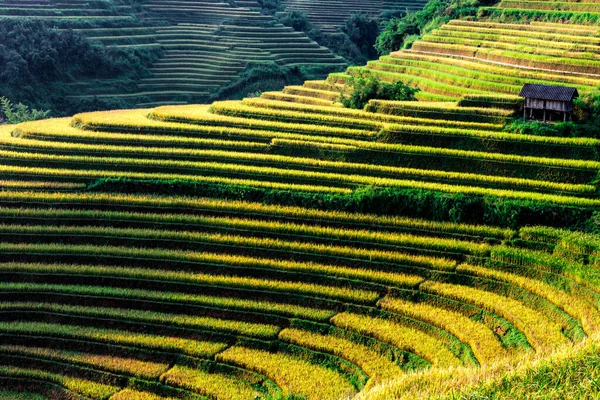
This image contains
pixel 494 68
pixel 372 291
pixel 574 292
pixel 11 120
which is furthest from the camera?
pixel 11 120

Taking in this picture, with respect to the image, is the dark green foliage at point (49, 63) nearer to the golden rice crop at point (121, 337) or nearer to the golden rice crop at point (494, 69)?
the golden rice crop at point (494, 69)

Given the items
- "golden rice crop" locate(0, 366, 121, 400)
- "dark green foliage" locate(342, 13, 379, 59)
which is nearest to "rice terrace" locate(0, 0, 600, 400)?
"golden rice crop" locate(0, 366, 121, 400)

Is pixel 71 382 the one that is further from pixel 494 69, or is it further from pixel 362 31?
pixel 362 31

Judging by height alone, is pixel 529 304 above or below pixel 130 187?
below

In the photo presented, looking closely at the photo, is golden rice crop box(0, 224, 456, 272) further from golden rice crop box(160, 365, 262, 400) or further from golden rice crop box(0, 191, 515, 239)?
golden rice crop box(160, 365, 262, 400)

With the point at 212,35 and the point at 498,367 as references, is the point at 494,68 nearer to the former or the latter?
the point at 498,367

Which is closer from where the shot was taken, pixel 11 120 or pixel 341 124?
pixel 341 124

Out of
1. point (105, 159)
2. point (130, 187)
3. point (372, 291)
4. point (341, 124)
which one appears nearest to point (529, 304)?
point (372, 291)
